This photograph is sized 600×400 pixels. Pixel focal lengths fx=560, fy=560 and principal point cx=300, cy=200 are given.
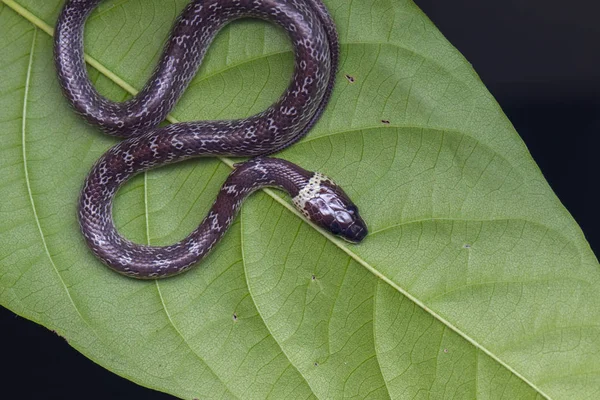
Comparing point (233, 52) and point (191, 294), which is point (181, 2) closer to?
point (233, 52)

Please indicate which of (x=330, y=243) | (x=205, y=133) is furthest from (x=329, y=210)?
(x=205, y=133)

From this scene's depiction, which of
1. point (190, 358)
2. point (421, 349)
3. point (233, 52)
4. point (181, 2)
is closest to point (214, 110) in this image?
point (233, 52)

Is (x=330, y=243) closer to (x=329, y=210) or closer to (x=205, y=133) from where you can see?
(x=329, y=210)

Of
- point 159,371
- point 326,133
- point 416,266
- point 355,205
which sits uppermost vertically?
point 326,133
